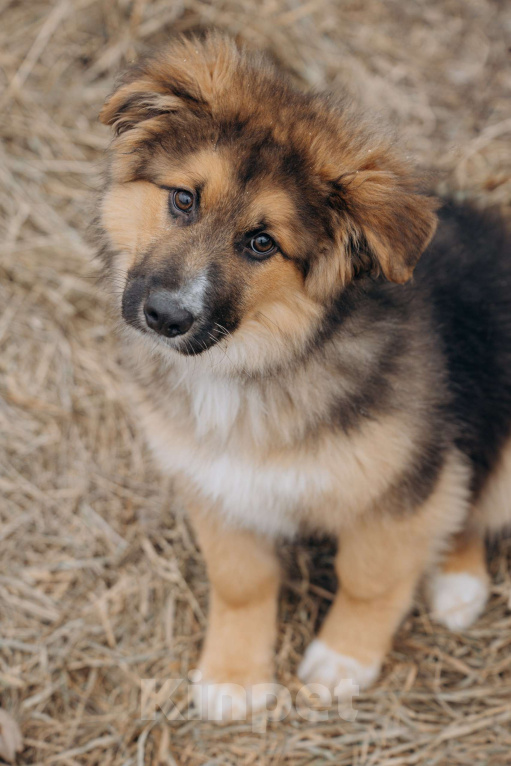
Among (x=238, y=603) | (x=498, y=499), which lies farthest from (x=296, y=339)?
(x=498, y=499)

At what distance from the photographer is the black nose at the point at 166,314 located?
233 centimetres

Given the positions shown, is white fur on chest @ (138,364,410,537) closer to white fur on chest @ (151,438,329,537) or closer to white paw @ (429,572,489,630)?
white fur on chest @ (151,438,329,537)

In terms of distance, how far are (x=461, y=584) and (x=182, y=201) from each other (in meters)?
2.17

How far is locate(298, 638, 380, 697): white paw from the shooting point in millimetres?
3285

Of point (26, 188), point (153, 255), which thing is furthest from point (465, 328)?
point (26, 188)

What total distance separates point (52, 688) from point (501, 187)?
3503mm

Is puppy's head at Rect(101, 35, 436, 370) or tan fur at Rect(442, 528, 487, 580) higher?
puppy's head at Rect(101, 35, 436, 370)

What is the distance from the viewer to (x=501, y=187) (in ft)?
15.0

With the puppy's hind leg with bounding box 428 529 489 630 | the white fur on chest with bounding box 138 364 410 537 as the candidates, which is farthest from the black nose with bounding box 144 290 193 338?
the puppy's hind leg with bounding box 428 529 489 630

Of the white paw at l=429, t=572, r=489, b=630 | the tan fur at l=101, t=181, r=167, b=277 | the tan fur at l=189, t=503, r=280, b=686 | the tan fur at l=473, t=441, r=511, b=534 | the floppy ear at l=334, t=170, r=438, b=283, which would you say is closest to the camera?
the floppy ear at l=334, t=170, r=438, b=283

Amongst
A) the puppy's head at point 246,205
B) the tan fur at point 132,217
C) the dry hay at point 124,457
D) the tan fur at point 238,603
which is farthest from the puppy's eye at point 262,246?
the tan fur at point 238,603

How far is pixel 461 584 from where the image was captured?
3.58 metres

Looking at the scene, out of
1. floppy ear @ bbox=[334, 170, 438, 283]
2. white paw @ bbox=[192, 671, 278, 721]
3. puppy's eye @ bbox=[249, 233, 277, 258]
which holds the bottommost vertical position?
white paw @ bbox=[192, 671, 278, 721]

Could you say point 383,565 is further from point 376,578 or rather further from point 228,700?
point 228,700
